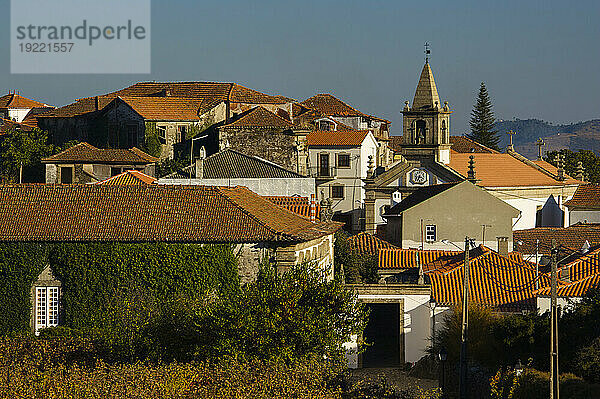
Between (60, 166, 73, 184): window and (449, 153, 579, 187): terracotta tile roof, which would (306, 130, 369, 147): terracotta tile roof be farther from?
(60, 166, 73, 184): window

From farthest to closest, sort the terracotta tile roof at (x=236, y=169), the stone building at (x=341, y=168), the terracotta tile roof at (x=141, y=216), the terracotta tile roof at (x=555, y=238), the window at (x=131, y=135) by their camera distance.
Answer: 1. the stone building at (x=341, y=168)
2. the window at (x=131, y=135)
3. the terracotta tile roof at (x=236, y=169)
4. the terracotta tile roof at (x=555, y=238)
5. the terracotta tile roof at (x=141, y=216)

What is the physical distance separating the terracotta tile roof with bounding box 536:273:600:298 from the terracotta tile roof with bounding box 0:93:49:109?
247 feet

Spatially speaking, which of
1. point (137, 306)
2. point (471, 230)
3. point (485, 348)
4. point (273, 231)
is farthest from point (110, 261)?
point (471, 230)

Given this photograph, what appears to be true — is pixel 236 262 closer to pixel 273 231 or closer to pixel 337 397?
pixel 273 231

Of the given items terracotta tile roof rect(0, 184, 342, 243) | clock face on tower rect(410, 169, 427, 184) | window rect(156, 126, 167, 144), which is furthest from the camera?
window rect(156, 126, 167, 144)

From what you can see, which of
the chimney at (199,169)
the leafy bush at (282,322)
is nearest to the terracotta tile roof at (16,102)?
the chimney at (199,169)

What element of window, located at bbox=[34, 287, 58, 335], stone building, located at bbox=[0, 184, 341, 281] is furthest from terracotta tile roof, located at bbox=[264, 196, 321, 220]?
window, located at bbox=[34, 287, 58, 335]

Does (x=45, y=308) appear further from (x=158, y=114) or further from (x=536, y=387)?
(x=158, y=114)

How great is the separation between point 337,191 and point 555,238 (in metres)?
22.1

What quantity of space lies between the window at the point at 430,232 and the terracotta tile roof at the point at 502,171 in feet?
59.4

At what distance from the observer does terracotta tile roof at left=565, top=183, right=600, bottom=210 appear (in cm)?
6806

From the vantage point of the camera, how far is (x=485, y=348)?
84.5 ft

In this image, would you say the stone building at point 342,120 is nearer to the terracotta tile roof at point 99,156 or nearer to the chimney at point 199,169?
the terracotta tile roof at point 99,156

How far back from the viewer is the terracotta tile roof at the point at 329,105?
8500 cm
